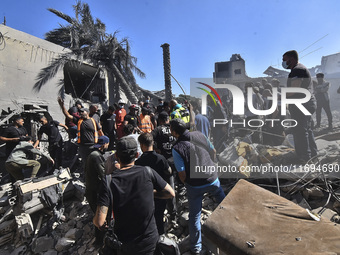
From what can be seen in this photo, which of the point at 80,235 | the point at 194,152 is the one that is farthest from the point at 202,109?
the point at 80,235

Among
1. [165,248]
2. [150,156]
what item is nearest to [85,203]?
[150,156]

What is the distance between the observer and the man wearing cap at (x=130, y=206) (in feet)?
4.93

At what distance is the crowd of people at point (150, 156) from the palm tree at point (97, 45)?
699cm

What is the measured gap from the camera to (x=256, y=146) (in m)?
3.76

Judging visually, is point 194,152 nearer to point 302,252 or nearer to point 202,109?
point 302,252

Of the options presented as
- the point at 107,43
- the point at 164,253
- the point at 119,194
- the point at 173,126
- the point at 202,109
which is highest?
the point at 107,43

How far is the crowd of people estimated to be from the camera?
156cm

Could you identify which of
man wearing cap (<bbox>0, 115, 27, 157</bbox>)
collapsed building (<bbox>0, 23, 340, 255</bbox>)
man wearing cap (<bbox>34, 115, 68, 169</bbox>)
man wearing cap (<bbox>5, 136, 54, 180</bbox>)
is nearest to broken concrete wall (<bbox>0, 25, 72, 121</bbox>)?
collapsed building (<bbox>0, 23, 340, 255</bbox>)

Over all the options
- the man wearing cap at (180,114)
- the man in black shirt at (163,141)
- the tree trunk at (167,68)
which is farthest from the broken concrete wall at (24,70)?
the man in black shirt at (163,141)

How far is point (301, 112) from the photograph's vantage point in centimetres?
313

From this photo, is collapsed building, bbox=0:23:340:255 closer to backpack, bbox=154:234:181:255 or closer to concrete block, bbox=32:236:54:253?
concrete block, bbox=32:236:54:253

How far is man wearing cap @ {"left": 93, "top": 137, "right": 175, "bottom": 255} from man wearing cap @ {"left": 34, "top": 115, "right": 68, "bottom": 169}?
4127mm

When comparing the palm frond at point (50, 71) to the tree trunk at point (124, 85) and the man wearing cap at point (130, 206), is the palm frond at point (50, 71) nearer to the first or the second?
the tree trunk at point (124, 85)

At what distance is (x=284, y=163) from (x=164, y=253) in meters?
2.81
